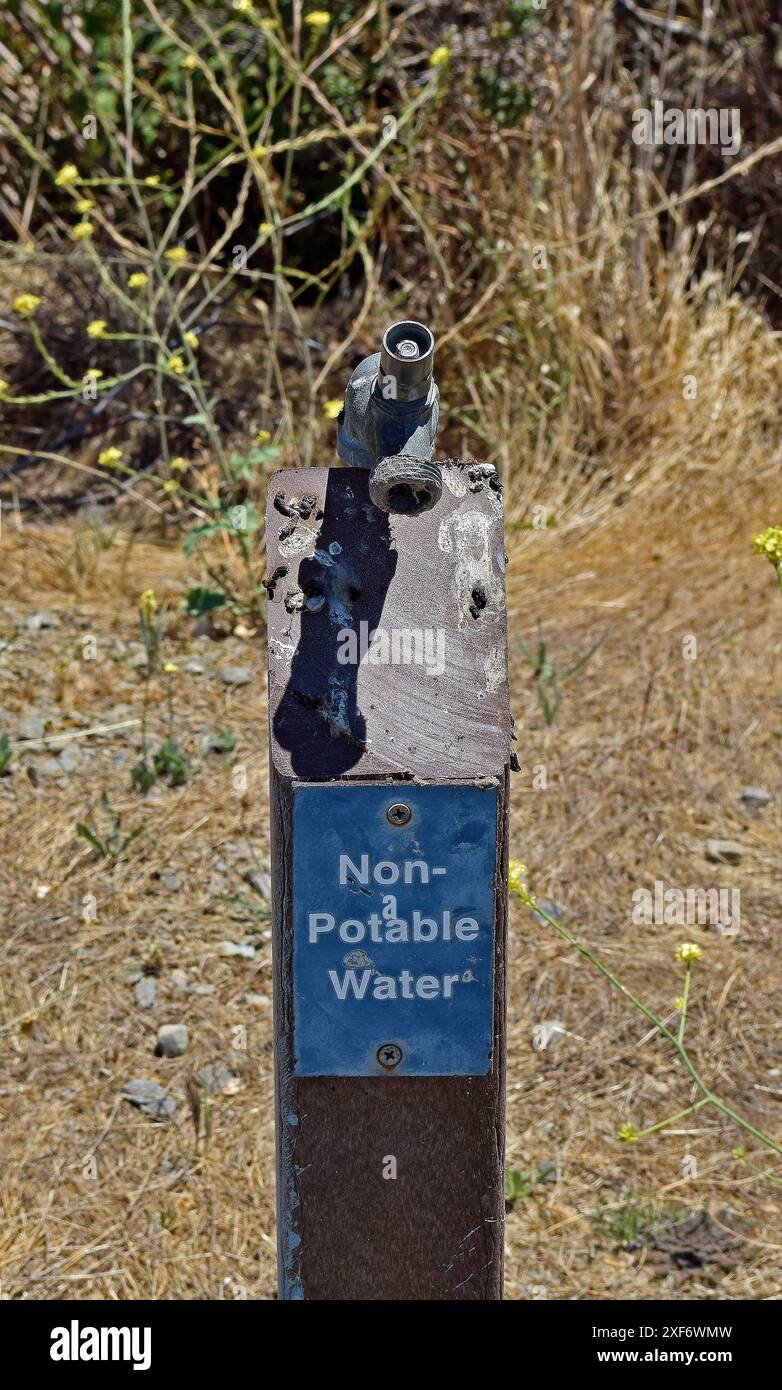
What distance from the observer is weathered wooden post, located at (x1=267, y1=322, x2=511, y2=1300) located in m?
1.65

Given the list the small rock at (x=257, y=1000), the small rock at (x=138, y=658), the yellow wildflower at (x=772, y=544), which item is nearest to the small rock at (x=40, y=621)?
the small rock at (x=138, y=658)

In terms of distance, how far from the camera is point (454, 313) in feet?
15.5

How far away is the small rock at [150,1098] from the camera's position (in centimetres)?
267

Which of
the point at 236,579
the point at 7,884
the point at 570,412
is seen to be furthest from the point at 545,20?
the point at 7,884

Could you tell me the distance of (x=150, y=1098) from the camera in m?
2.69

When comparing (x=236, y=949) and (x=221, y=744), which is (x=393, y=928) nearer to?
(x=236, y=949)

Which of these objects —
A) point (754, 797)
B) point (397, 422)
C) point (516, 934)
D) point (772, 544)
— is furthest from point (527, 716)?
point (397, 422)

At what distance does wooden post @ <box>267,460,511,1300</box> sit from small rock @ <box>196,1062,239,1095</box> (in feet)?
2.99

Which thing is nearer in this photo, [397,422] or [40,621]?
[397,422]

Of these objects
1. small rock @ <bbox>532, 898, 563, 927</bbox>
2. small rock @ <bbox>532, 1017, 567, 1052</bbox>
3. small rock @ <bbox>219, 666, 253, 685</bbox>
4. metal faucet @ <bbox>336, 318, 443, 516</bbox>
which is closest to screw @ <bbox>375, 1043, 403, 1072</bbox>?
metal faucet @ <bbox>336, 318, 443, 516</bbox>

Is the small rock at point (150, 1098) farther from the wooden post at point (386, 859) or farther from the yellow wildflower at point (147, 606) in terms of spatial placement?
the yellow wildflower at point (147, 606)

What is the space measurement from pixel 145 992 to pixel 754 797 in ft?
4.69

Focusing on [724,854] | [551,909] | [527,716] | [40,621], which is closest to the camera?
[551,909]
